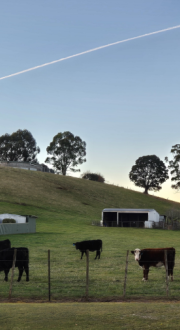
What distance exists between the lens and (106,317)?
32.3 feet

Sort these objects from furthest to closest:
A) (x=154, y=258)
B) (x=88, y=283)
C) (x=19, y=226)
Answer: (x=19, y=226) → (x=154, y=258) → (x=88, y=283)

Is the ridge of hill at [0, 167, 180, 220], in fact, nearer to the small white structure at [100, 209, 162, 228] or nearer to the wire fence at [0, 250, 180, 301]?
the small white structure at [100, 209, 162, 228]

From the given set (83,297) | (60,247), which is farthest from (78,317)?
(60,247)

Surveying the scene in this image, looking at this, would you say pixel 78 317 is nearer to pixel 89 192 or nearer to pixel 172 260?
pixel 172 260

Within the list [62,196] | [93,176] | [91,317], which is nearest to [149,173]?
[93,176]

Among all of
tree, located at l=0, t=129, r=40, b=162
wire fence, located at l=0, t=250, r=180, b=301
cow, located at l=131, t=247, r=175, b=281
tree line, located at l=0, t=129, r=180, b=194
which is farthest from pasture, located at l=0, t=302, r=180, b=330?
tree, located at l=0, t=129, r=40, b=162

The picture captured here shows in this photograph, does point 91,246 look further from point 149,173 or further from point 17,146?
point 17,146

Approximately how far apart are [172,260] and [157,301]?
407cm

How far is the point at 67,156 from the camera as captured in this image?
119438mm

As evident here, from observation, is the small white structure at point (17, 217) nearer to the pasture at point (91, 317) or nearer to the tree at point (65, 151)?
the pasture at point (91, 317)

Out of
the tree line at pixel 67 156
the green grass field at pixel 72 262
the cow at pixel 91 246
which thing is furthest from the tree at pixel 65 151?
the cow at pixel 91 246

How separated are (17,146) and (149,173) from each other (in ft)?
146

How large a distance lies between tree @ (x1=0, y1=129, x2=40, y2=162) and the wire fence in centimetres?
11124

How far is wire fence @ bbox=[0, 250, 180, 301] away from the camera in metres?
13.6
